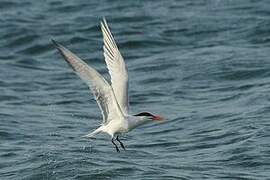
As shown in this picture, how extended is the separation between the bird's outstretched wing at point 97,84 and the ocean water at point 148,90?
4.91 feet

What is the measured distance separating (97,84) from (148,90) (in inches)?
311

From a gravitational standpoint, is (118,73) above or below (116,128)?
above

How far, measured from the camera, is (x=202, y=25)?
79.6 feet

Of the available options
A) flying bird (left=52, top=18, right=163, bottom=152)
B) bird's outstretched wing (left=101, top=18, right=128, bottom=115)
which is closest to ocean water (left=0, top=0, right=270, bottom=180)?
flying bird (left=52, top=18, right=163, bottom=152)

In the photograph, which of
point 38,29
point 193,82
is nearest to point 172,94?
point 193,82

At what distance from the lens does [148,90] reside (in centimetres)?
1977

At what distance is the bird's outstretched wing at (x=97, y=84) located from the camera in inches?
452

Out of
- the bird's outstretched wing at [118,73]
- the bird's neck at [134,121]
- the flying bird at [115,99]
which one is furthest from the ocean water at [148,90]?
the bird's outstretched wing at [118,73]

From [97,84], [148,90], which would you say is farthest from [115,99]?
[148,90]

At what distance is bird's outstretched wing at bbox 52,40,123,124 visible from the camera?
1148 centimetres

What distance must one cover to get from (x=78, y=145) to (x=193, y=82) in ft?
16.3

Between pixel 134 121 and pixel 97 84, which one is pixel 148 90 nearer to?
pixel 134 121

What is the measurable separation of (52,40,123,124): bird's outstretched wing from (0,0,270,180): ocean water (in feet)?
4.91

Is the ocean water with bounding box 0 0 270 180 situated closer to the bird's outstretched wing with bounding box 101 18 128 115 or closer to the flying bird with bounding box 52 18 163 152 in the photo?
the flying bird with bounding box 52 18 163 152
